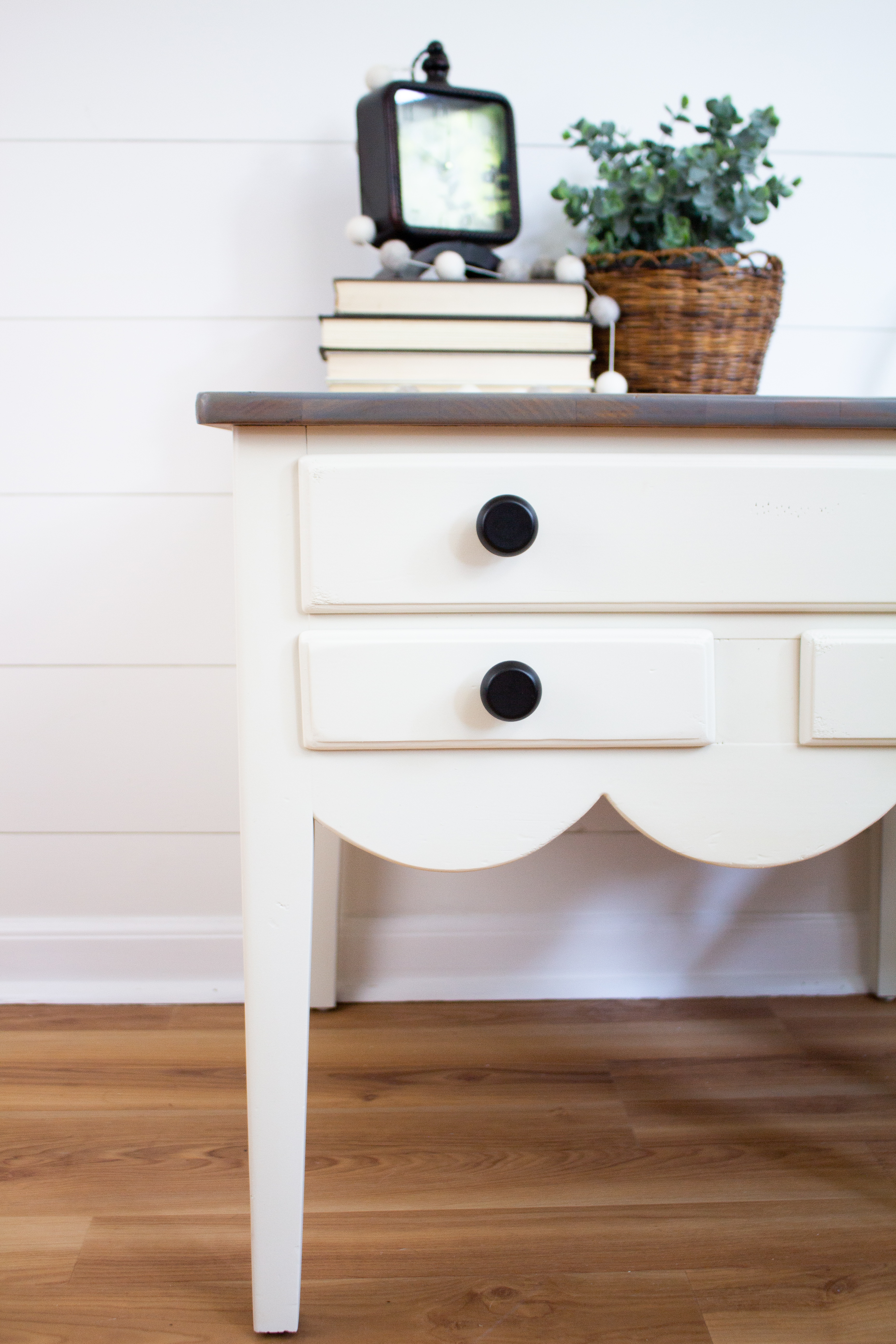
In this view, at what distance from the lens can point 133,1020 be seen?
1128 mm

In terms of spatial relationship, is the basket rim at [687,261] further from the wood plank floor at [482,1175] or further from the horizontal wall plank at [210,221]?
the wood plank floor at [482,1175]

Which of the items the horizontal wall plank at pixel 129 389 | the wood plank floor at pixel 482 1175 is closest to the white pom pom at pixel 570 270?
the horizontal wall plank at pixel 129 389

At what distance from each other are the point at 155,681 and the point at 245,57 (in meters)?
0.75

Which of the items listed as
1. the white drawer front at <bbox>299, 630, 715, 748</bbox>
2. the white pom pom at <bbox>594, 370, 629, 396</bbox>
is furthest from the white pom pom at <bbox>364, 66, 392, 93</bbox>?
the white drawer front at <bbox>299, 630, 715, 748</bbox>

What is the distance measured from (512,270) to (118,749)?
29.5 inches

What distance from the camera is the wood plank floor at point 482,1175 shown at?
27.6 inches

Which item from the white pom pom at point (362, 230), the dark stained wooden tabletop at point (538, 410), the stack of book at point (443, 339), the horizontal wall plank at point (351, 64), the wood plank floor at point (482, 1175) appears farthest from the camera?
the horizontal wall plank at point (351, 64)

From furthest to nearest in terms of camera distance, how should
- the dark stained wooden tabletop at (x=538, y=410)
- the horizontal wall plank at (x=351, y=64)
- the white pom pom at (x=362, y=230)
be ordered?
1. the horizontal wall plank at (x=351, y=64)
2. the white pom pom at (x=362, y=230)
3. the dark stained wooden tabletop at (x=538, y=410)

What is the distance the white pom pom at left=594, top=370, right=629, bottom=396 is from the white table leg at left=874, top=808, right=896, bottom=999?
0.66 metres

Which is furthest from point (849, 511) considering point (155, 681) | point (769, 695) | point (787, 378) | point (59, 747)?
point (59, 747)

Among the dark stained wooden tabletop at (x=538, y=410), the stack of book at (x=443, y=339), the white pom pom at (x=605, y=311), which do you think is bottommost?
the dark stained wooden tabletop at (x=538, y=410)

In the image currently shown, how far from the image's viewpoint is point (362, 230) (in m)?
0.94

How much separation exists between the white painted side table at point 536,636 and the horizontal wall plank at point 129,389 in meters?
0.56

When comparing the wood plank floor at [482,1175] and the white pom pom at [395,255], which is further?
the white pom pom at [395,255]
